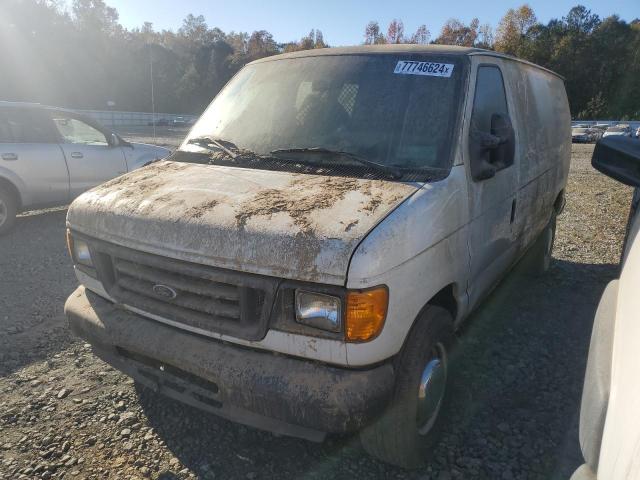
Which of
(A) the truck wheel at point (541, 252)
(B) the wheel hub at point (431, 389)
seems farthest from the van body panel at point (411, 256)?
(A) the truck wheel at point (541, 252)

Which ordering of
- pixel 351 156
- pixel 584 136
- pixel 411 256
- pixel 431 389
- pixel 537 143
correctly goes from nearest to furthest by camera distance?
pixel 411 256
pixel 431 389
pixel 351 156
pixel 537 143
pixel 584 136

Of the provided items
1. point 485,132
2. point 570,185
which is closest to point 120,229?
point 485,132

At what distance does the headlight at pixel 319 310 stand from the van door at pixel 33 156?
642 centimetres

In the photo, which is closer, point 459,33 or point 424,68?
point 424,68

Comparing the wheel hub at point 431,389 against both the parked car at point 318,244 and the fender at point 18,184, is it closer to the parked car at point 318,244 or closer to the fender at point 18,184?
the parked car at point 318,244

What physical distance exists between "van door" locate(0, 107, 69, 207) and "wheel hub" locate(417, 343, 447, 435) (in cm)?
663

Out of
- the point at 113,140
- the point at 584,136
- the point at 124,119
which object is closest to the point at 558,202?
the point at 113,140

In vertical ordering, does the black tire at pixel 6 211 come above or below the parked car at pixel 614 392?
below

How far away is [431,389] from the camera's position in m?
2.50

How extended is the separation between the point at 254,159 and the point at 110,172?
19.3 ft

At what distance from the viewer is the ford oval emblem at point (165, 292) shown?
232 cm

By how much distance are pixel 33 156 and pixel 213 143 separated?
5102 millimetres

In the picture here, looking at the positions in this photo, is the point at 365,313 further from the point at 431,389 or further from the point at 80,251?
the point at 80,251

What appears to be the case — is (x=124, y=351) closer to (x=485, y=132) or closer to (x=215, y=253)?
(x=215, y=253)
